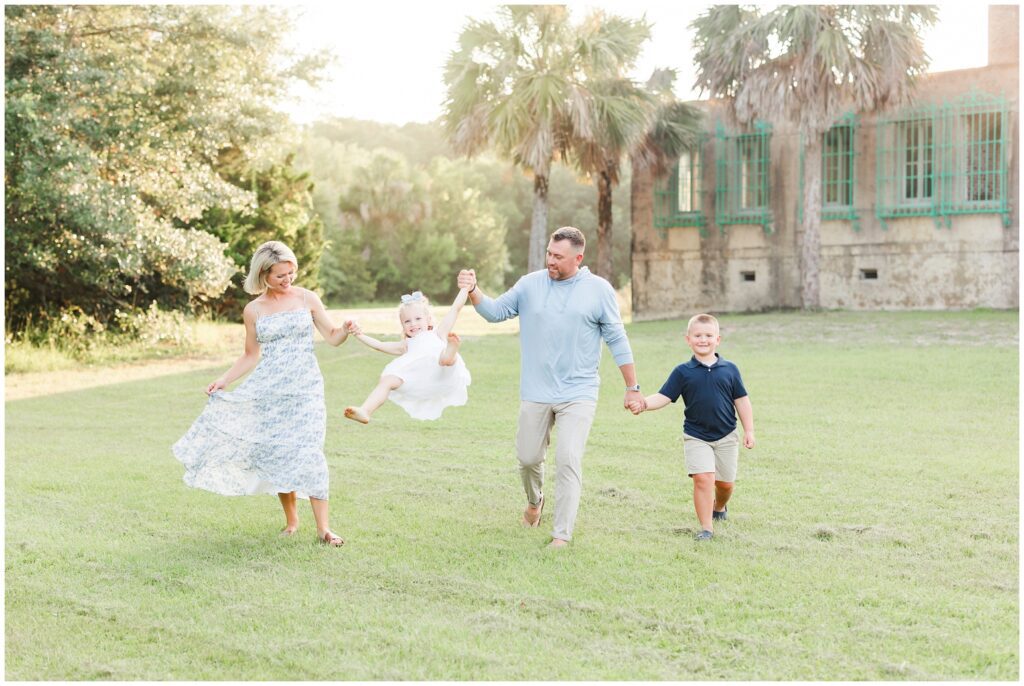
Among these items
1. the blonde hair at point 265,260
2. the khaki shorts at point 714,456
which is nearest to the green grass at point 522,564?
the khaki shorts at point 714,456

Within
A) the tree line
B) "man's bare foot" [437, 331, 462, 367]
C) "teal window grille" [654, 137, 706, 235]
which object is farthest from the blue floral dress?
"teal window grille" [654, 137, 706, 235]

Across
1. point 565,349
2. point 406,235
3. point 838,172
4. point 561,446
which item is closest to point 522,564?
point 561,446

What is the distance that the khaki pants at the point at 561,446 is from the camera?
21.9 feet

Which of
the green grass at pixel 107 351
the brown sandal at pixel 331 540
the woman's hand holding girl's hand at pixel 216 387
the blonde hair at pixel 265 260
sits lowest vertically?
the brown sandal at pixel 331 540

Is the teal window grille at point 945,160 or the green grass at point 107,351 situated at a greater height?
the teal window grille at point 945,160

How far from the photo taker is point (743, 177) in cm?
2756

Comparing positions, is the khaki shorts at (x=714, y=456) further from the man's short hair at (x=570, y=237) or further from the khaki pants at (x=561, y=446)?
the man's short hair at (x=570, y=237)

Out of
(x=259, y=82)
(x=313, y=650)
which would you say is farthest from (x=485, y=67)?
(x=313, y=650)

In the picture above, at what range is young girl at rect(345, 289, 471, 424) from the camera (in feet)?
23.7

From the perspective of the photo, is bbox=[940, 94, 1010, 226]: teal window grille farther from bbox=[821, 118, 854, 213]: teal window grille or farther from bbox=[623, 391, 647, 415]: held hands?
bbox=[623, 391, 647, 415]: held hands

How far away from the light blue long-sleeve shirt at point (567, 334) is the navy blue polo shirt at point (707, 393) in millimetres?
387

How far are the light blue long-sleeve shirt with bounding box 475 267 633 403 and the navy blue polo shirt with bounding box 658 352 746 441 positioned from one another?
387 millimetres

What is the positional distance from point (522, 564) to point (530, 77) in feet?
65.5

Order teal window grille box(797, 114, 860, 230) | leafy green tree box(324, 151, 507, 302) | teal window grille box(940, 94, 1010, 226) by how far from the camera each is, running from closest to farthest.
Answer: teal window grille box(940, 94, 1010, 226), teal window grille box(797, 114, 860, 230), leafy green tree box(324, 151, 507, 302)
